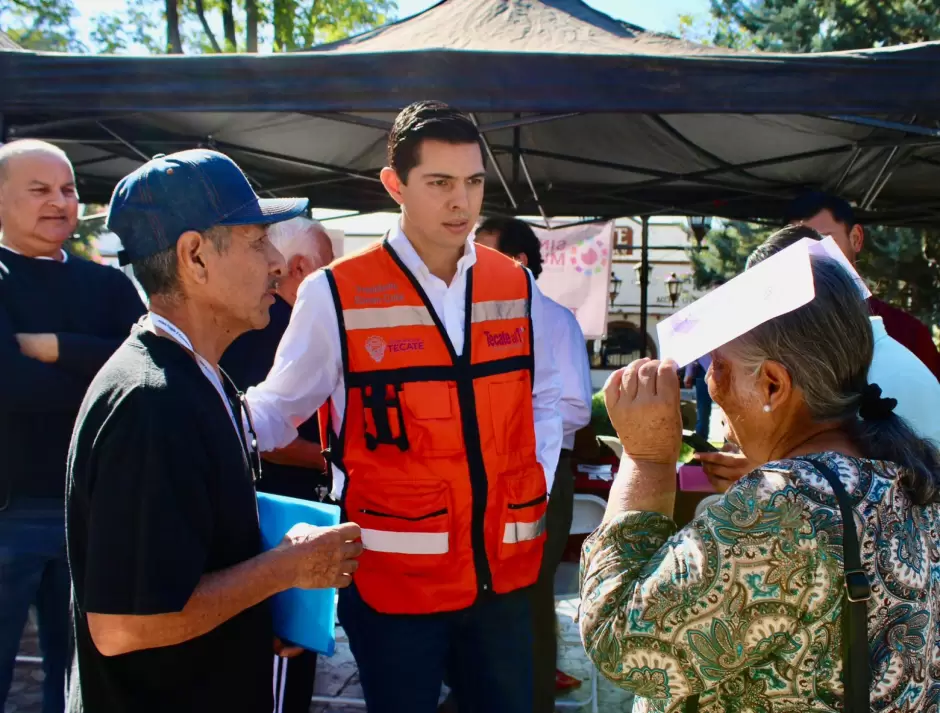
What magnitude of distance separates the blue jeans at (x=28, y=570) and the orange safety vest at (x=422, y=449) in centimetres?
113

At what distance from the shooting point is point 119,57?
3.24 meters

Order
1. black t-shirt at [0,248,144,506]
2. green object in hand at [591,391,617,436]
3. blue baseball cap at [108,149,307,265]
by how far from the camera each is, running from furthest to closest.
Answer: green object in hand at [591,391,617,436]
black t-shirt at [0,248,144,506]
blue baseball cap at [108,149,307,265]

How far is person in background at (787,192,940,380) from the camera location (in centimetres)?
307

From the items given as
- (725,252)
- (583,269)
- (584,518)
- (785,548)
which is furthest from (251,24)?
(785,548)

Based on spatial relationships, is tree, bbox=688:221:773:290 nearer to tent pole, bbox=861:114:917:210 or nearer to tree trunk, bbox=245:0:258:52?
tent pole, bbox=861:114:917:210

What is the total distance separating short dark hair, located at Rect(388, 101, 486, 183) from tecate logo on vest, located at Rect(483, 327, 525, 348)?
466mm

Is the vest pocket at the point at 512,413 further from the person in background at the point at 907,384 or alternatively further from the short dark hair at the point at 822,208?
the short dark hair at the point at 822,208

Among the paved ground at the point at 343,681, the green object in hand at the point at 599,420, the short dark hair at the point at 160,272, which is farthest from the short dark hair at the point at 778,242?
the paved ground at the point at 343,681

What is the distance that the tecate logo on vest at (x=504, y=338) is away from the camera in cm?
205

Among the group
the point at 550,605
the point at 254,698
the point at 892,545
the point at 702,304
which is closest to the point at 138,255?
the point at 254,698

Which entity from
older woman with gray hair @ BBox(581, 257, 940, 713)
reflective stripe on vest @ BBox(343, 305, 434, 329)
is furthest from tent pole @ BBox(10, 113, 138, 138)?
older woman with gray hair @ BBox(581, 257, 940, 713)

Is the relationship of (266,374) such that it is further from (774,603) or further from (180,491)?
(774,603)

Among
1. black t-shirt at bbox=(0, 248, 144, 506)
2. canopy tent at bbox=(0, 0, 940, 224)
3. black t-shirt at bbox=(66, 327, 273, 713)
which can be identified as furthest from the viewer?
canopy tent at bbox=(0, 0, 940, 224)

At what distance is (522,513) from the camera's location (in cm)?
204
